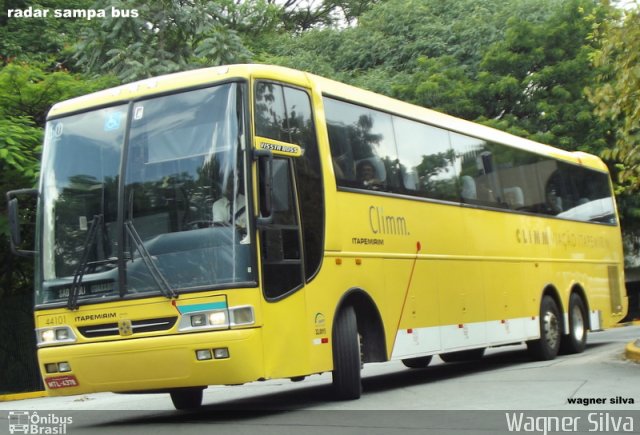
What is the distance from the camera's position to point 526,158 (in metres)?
18.3

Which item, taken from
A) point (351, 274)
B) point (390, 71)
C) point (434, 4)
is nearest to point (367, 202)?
point (351, 274)

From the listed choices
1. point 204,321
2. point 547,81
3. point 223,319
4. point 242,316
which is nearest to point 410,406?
point 242,316

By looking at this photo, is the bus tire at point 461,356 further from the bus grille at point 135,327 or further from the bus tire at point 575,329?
the bus grille at point 135,327

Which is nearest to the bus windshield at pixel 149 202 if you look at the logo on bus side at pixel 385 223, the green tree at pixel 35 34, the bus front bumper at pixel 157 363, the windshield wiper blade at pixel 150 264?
the windshield wiper blade at pixel 150 264

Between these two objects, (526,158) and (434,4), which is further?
(434,4)

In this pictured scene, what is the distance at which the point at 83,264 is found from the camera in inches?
410

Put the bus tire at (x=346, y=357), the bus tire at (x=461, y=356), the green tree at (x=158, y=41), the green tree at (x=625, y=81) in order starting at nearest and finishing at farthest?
the bus tire at (x=346, y=357)
the green tree at (x=625, y=81)
the bus tire at (x=461, y=356)
the green tree at (x=158, y=41)

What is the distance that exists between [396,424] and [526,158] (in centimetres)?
995

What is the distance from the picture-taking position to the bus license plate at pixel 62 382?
1038cm

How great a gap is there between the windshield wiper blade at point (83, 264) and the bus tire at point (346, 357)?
2.78m

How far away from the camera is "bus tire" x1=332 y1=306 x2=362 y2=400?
36.7 feet

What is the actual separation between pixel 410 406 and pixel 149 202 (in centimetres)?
354

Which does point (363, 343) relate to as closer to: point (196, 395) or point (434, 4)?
point (196, 395)

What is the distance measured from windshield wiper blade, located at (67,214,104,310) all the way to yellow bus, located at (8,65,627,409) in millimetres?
15
